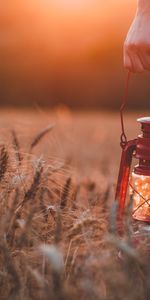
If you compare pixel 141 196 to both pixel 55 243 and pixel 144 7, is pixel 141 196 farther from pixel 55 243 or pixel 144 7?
pixel 55 243

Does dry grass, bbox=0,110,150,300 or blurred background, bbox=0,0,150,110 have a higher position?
blurred background, bbox=0,0,150,110

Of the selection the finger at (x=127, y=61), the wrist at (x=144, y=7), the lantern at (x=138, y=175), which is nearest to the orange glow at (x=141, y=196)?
the lantern at (x=138, y=175)

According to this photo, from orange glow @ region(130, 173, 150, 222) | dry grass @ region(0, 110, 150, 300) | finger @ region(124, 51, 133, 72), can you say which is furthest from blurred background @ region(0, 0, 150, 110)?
finger @ region(124, 51, 133, 72)

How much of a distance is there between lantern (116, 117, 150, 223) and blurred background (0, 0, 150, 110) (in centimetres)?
864

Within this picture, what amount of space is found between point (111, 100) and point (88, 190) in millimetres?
8364

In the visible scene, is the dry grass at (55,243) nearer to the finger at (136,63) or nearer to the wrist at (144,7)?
the finger at (136,63)

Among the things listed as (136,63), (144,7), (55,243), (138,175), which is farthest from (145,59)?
(55,243)

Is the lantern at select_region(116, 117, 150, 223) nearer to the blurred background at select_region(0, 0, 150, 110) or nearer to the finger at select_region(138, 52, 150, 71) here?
the finger at select_region(138, 52, 150, 71)

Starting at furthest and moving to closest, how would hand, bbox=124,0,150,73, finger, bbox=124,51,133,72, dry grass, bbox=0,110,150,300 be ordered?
finger, bbox=124,51,133,72 < hand, bbox=124,0,150,73 < dry grass, bbox=0,110,150,300

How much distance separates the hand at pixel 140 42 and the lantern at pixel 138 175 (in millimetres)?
209

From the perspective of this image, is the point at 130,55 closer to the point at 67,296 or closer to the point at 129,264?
the point at 129,264

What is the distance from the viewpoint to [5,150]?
312cm

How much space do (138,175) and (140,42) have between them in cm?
53

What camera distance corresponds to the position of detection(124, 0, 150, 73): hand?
2.96 m
